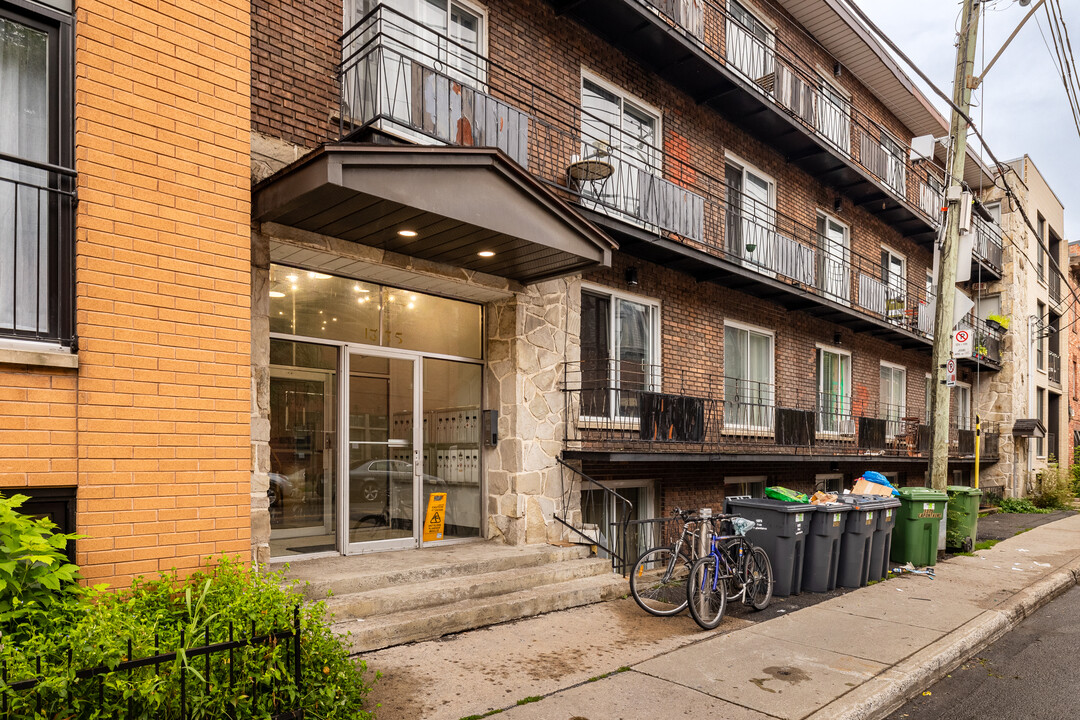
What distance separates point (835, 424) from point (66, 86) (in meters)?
14.8

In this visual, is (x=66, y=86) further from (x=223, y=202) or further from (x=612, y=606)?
(x=612, y=606)

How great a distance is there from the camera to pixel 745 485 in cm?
1367

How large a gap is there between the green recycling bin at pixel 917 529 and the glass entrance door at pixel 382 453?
6.82 m

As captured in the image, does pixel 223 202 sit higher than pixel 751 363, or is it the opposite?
pixel 223 202

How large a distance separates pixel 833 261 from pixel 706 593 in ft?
36.2

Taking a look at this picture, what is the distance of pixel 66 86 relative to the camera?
4.99 metres

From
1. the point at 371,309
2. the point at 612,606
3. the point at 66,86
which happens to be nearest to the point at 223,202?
the point at 66,86

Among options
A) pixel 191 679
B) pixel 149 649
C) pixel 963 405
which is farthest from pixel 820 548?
pixel 963 405

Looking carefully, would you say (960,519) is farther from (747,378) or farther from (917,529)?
(747,378)

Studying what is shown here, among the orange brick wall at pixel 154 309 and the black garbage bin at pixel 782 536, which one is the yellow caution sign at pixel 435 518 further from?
the black garbage bin at pixel 782 536

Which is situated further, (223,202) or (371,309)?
(371,309)

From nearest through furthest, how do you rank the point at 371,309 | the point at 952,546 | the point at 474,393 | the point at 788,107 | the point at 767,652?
the point at 767,652, the point at 371,309, the point at 474,393, the point at 952,546, the point at 788,107

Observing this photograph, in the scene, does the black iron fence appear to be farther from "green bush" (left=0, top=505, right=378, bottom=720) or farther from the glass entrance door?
the glass entrance door

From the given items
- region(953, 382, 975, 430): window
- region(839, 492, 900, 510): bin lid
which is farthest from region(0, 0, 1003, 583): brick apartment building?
region(953, 382, 975, 430): window
